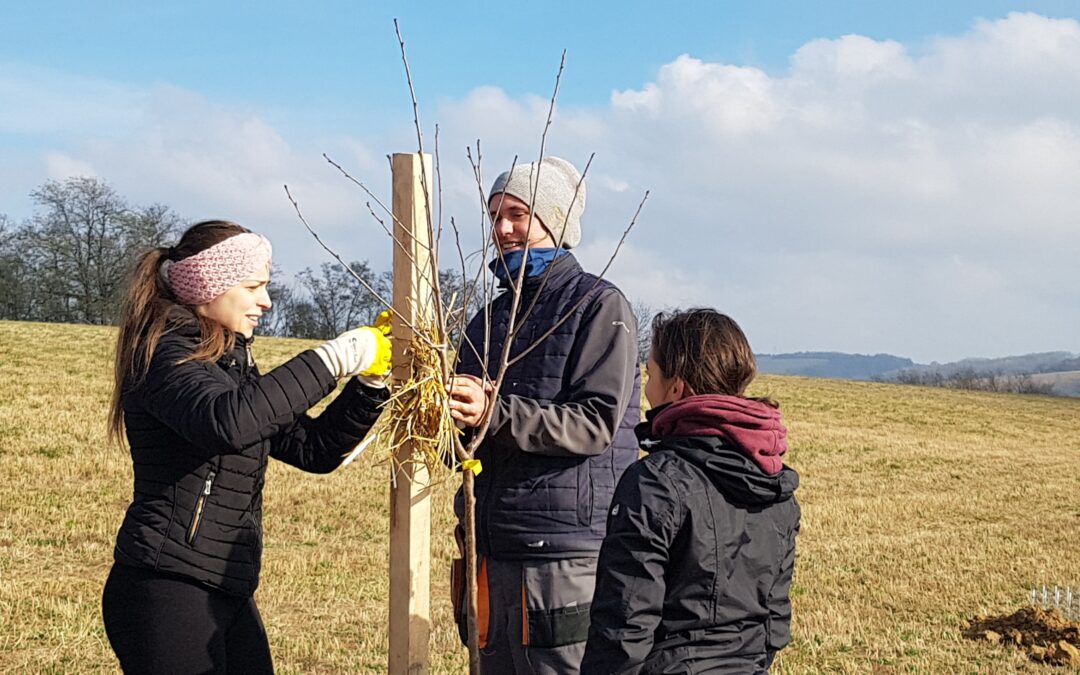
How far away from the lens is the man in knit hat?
9.77 ft

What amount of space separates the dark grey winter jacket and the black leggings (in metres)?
1.07

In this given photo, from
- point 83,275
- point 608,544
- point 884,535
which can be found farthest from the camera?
point 83,275

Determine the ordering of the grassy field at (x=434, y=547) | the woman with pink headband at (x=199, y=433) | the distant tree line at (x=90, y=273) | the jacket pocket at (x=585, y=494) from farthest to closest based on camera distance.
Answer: the distant tree line at (x=90, y=273) → the grassy field at (x=434, y=547) → the jacket pocket at (x=585, y=494) → the woman with pink headband at (x=199, y=433)

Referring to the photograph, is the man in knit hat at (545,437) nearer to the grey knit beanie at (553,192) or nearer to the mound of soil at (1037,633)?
the grey knit beanie at (553,192)

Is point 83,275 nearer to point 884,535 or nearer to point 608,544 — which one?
point 884,535

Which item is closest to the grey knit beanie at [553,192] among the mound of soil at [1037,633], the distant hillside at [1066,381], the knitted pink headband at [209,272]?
the knitted pink headband at [209,272]

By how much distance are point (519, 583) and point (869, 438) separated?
876 inches

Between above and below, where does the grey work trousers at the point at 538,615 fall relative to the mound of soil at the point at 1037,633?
above

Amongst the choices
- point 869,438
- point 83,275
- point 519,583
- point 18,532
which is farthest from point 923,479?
point 83,275

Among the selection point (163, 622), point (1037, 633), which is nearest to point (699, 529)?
point (163, 622)

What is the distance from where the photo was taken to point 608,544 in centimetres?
264

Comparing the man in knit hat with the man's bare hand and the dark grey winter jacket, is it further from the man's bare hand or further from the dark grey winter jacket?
the dark grey winter jacket

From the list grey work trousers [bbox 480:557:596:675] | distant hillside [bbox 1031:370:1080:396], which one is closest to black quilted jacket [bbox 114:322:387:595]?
grey work trousers [bbox 480:557:596:675]

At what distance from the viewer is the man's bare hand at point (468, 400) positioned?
2848mm
